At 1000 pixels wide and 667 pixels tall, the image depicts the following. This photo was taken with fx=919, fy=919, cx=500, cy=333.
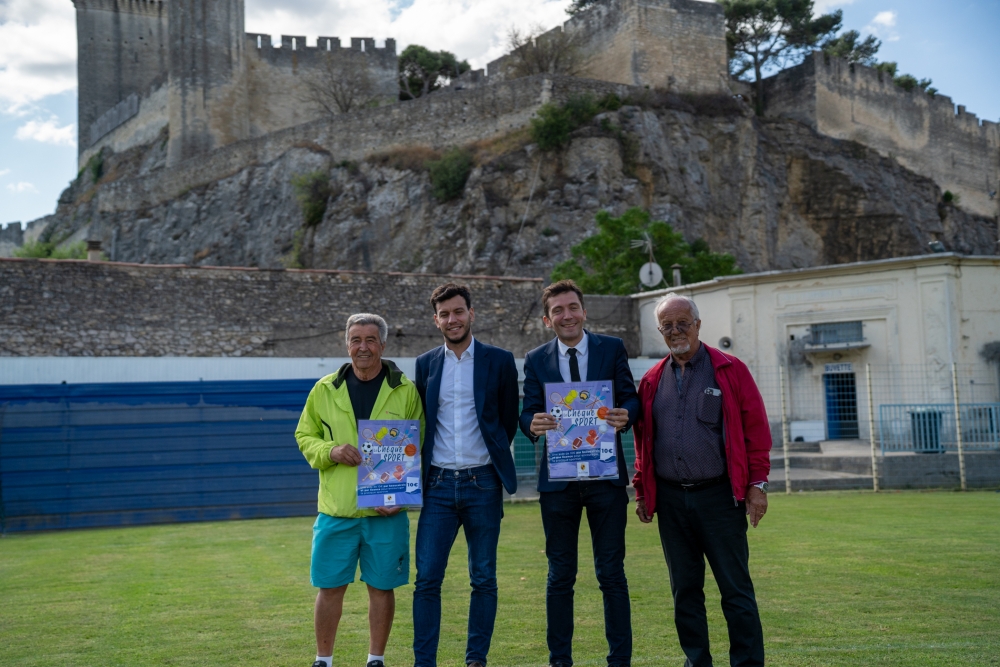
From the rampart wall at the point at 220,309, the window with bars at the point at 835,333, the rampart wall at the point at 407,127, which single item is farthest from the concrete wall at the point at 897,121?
the rampart wall at the point at 220,309

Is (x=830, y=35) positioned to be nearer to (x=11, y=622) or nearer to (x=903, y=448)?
(x=903, y=448)

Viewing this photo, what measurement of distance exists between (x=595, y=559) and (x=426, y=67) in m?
46.4

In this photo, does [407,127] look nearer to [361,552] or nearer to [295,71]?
[295,71]

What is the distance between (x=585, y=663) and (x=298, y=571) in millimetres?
3617

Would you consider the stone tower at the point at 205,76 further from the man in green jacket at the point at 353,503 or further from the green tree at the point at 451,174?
the man in green jacket at the point at 353,503

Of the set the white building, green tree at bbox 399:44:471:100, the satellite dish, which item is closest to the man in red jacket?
the white building

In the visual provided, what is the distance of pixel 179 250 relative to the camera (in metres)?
39.4

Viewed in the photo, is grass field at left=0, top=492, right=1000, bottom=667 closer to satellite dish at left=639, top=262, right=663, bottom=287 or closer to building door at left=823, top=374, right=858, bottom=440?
building door at left=823, top=374, right=858, bottom=440

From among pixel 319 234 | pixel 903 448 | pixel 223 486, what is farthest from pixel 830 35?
pixel 223 486

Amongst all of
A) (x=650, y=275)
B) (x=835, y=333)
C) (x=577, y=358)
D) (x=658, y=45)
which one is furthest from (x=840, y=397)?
(x=658, y=45)

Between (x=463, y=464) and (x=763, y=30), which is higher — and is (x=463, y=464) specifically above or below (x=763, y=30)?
below

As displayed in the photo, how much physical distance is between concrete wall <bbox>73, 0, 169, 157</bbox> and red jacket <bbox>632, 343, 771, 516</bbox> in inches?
2280

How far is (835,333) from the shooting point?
21.1 metres

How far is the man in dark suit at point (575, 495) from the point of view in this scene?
434cm
